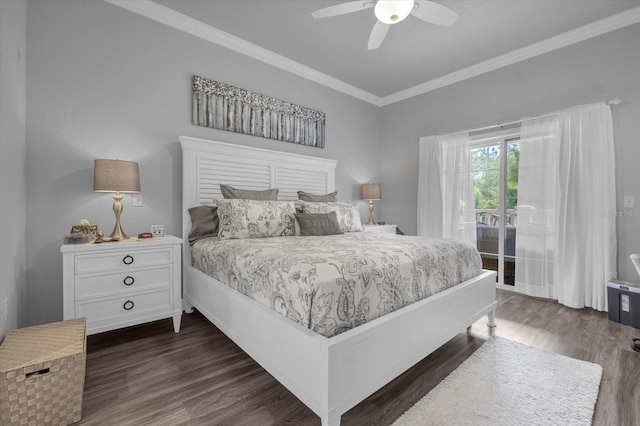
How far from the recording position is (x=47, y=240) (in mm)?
2207

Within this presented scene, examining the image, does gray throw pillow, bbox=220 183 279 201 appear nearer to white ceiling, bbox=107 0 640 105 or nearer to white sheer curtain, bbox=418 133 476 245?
white ceiling, bbox=107 0 640 105

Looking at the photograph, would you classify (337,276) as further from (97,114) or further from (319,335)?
(97,114)

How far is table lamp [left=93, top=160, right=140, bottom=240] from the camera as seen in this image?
2.11 metres

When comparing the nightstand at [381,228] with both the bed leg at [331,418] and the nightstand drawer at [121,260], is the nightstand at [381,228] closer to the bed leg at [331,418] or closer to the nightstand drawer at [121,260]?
the nightstand drawer at [121,260]

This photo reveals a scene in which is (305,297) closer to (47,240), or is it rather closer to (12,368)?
(12,368)

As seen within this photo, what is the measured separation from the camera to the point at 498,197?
143 inches

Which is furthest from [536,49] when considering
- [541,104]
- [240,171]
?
[240,171]

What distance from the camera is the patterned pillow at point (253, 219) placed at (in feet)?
7.93

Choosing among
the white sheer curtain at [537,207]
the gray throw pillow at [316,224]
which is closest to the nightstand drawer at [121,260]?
the gray throw pillow at [316,224]

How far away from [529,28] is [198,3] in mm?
3250

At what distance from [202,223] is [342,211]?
1.43m

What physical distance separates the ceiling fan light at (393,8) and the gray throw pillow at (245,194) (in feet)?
6.14

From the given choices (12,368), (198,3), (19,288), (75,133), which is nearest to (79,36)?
(75,133)

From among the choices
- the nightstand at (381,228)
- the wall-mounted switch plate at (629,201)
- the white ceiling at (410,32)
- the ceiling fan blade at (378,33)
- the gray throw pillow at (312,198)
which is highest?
the white ceiling at (410,32)
